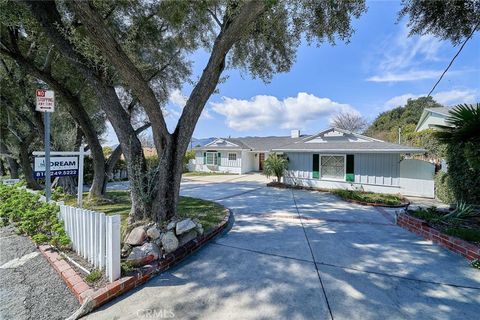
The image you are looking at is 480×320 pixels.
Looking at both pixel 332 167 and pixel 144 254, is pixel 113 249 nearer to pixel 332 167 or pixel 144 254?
pixel 144 254

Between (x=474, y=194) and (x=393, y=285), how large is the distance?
232 inches

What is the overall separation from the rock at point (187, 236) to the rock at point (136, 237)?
62cm

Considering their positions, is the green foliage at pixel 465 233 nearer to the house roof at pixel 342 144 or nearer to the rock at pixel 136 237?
the rock at pixel 136 237

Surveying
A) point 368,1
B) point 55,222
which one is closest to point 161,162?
point 55,222

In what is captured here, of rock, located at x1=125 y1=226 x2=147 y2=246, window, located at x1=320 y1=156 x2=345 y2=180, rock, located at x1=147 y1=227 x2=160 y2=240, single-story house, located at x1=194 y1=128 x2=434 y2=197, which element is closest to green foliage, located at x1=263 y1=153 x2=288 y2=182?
single-story house, located at x1=194 y1=128 x2=434 y2=197

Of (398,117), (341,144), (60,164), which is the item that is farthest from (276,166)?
(398,117)

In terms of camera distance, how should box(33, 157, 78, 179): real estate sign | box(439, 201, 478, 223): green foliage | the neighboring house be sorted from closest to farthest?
box(33, 157, 78, 179): real estate sign → box(439, 201, 478, 223): green foliage → the neighboring house

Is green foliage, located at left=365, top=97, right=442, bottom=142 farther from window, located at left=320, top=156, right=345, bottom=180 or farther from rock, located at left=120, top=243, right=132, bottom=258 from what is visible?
rock, located at left=120, top=243, right=132, bottom=258

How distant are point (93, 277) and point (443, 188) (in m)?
11.7

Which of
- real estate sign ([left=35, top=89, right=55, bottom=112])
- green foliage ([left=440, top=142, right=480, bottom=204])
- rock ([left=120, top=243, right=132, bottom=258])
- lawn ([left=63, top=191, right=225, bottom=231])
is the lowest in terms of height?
lawn ([left=63, top=191, right=225, bottom=231])

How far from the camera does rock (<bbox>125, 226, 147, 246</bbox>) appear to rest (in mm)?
3520

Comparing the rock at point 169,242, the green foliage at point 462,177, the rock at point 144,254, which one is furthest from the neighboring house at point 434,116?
the rock at point 144,254

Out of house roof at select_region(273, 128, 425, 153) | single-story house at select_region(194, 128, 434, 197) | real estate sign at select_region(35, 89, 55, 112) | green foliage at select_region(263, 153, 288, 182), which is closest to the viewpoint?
real estate sign at select_region(35, 89, 55, 112)

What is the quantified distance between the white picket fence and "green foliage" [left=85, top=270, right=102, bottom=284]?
86mm
